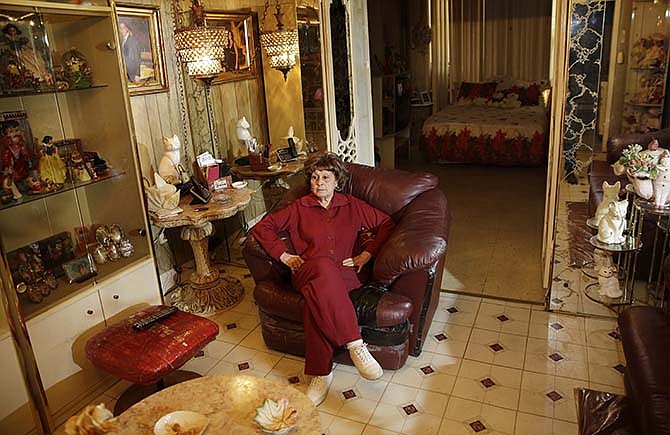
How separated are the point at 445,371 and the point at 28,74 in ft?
8.35

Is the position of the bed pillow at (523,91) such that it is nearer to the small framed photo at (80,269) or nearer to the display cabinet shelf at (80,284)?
the display cabinet shelf at (80,284)

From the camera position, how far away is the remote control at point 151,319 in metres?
2.54

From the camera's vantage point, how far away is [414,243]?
268 cm

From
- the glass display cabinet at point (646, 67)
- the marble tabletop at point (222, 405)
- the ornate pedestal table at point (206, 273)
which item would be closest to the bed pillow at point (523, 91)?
the glass display cabinet at point (646, 67)

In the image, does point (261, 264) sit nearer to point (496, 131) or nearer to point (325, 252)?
point (325, 252)

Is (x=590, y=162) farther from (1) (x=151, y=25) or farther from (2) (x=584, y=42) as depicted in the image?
(1) (x=151, y=25)

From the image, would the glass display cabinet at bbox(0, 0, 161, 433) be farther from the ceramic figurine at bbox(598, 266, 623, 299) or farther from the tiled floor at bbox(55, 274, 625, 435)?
the ceramic figurine at bbox(598, 266, 623, 299)

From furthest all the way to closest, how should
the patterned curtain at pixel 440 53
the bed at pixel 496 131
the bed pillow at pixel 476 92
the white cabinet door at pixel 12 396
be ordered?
the patterned curtain at pixel 440 53 < the bed pillow at pixel 476 92 < the bed at pixel 496 131 < the white cabinet door at pixel 12 396

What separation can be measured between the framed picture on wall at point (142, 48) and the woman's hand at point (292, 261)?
156cm

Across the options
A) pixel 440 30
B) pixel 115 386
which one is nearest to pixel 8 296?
pixel 115 386

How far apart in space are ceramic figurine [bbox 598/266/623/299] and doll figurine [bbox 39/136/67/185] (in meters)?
3.04

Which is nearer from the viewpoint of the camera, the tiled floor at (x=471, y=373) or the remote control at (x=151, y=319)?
the tiled floor at (x=471, y=373)

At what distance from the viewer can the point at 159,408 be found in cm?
195

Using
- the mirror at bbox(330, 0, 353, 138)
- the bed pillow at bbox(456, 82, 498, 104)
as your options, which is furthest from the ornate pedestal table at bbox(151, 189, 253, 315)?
the bed pillow at bbox(456, 82, 498, 104)
